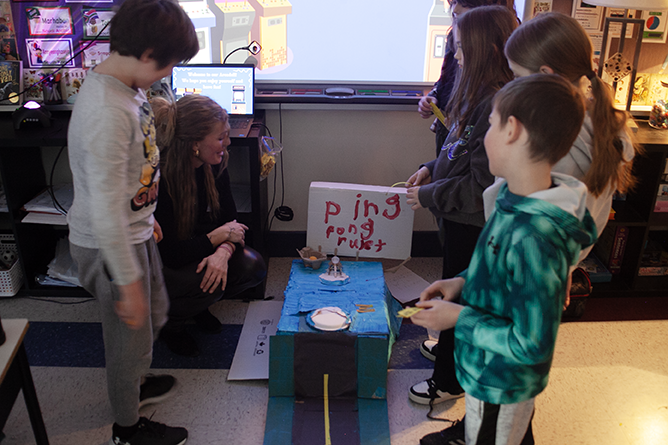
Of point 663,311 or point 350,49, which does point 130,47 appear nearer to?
point 350,49

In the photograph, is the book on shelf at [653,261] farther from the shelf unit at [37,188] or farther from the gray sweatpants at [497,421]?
the shelf unit at [37,188]

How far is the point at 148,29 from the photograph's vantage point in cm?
114

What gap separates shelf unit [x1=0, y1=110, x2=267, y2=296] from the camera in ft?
6.93

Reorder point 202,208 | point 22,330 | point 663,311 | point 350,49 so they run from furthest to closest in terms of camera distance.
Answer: point 350,49
point 663,311
point 202,208
point 22,330

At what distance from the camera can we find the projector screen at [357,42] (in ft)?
8.16

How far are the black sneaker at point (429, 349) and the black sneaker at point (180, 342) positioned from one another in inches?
34.3

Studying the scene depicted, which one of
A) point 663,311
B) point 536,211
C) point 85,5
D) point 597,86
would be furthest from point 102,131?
point 663,311

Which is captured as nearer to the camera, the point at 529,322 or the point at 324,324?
the point at 529,322

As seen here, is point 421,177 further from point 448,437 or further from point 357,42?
point 357,42

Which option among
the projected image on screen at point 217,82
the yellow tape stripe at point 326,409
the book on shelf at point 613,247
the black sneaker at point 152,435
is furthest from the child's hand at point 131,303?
the book on shelf at point 613,247

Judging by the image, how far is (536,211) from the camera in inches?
37.1

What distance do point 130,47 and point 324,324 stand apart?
1027 millimetres

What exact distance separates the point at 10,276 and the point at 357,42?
6.24 ft

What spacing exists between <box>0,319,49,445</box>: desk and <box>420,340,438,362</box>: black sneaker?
1292mm
